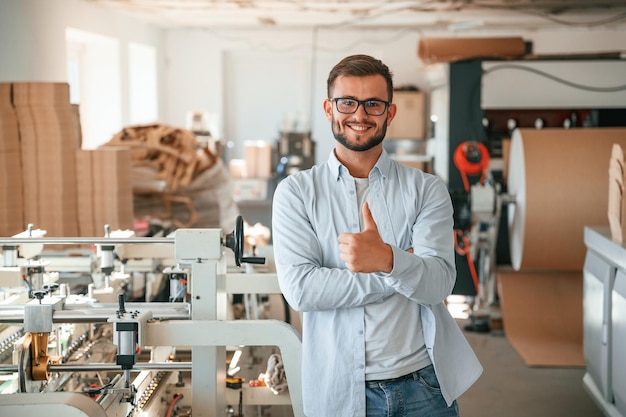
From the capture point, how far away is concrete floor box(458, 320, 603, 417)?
4062 mm

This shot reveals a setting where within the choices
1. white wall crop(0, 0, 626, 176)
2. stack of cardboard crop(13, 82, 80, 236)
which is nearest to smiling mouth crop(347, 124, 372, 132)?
stack of cardboard crop(13, 82, 80, 236)

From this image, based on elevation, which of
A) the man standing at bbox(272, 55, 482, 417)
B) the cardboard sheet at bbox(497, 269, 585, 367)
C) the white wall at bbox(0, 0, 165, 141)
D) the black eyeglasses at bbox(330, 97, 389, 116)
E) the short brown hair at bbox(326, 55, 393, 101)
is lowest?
the cardboard sheet at bbox(497, 269, 585, 367)

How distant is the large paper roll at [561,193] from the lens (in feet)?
16.4

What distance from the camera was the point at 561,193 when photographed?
5.00 m

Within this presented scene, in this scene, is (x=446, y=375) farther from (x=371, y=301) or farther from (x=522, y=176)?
(x=522, y=176)

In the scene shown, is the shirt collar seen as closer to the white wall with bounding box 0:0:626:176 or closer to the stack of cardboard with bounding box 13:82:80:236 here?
the stack of cardboard with bounding box 13:82:80:236

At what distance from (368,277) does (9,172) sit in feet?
7.26

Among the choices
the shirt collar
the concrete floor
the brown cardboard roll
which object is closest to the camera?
the shirt collar

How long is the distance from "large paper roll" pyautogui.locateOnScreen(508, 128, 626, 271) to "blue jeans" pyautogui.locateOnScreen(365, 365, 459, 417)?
3279mm

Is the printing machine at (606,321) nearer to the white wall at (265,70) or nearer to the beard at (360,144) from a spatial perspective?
the beard at (360,144)

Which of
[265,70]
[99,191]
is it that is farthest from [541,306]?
[265,70]

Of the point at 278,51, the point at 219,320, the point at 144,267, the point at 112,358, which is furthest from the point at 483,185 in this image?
the point at 278,51

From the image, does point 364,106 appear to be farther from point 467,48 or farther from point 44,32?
point 467,48

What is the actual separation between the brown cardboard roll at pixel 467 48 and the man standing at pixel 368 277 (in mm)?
4120
